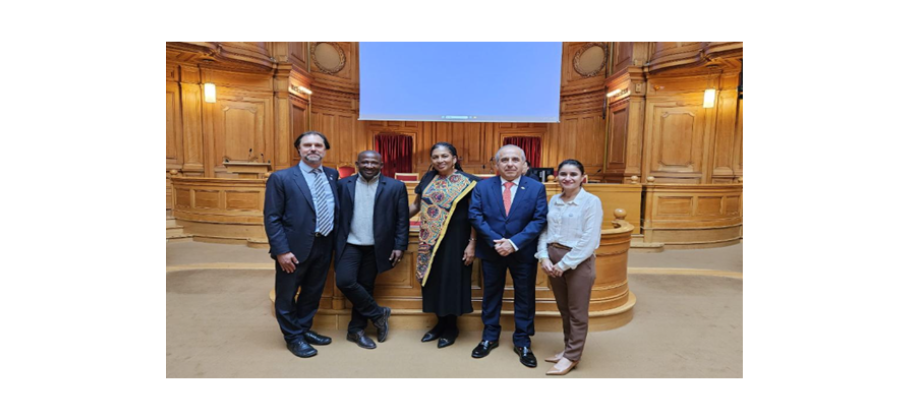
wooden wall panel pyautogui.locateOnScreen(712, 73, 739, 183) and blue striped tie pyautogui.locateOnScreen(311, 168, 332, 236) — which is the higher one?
wooden wall panel pyautogui.locateOnScreen(712, 73, 739, 183)

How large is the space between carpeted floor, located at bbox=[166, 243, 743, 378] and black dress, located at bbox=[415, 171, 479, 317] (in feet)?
0.88

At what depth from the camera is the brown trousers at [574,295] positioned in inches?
80.4

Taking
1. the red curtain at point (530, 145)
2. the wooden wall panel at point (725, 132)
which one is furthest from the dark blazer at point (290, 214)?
the red curtain at point (530, 145)

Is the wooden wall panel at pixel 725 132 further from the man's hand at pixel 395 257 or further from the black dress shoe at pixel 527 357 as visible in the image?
the man's hand at pixel 395 257

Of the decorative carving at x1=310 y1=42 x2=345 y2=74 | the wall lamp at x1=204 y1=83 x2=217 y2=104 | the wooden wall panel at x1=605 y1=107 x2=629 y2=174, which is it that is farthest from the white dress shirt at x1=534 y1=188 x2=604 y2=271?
the decorative carving at x1=310 y1=42 x2=345 y2=74

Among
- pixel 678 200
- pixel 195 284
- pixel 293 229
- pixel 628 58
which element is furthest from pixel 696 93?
pixel 195 284

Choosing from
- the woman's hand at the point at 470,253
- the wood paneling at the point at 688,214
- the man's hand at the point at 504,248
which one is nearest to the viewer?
the man's hand at the point at 504,248

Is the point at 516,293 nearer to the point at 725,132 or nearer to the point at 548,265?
the point at 548,265

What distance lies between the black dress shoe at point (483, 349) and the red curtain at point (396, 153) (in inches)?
312

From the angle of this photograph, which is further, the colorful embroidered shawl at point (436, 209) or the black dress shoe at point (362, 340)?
the black dress shoe at point (362, 340)

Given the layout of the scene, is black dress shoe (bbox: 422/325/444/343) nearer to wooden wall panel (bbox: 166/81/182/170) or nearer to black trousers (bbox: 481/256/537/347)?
black trousers (bbox: 481/256/537/347)

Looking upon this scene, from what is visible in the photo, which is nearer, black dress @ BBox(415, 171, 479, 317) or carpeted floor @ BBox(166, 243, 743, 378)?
carpeted floor @ BBox(166, 243, 743, 378)

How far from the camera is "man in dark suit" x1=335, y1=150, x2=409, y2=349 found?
2.32 metres

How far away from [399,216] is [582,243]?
1045 mm
